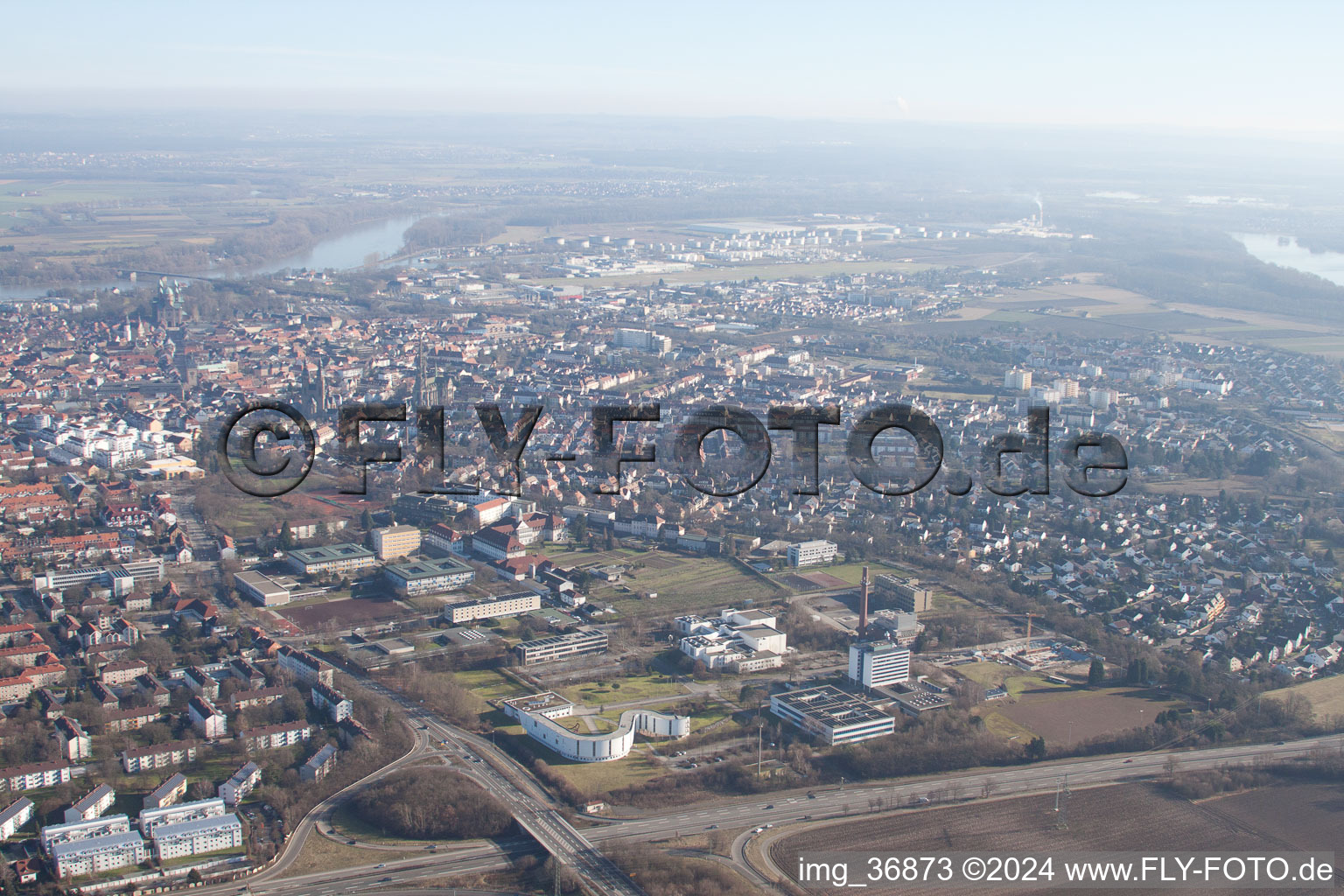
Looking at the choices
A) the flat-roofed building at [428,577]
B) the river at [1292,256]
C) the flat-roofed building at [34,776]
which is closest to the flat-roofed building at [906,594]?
the flat-roofed building at [428,577]

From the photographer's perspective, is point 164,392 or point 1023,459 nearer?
point 1023,459

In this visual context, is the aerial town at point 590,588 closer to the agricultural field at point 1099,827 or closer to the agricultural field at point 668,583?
the agricultural field at point 668,583

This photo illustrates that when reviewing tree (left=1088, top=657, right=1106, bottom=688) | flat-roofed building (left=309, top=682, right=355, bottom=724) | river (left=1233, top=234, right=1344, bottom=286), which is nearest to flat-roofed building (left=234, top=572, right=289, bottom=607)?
flat-roofed building (left=309, top=682, right=355, bottom=724)

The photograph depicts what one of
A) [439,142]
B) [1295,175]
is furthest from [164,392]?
[439,142]

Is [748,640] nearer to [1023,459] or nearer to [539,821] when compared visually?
[539,821]

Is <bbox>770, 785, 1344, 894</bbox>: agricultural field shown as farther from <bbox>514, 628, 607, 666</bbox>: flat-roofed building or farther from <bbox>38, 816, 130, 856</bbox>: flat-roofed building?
<bbox>38, 816, 130, 856</bbox>: flat-roofed building

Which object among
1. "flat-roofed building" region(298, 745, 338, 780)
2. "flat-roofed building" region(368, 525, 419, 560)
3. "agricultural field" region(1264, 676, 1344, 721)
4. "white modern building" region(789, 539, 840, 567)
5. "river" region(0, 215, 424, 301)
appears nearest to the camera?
"flat-roofed building" region(298, 745, 338, 780)
